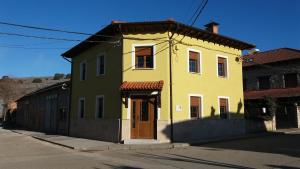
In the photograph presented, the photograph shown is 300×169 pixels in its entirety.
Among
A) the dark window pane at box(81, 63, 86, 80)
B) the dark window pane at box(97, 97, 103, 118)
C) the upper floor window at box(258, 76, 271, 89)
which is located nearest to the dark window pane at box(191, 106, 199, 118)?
the dark window pane at box(97, 97, 103, 118)

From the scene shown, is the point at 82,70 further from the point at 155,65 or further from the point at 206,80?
the point at 206,80

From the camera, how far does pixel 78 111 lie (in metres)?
24.1

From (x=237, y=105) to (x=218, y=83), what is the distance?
8.57 feet

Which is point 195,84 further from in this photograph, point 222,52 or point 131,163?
point 131,163

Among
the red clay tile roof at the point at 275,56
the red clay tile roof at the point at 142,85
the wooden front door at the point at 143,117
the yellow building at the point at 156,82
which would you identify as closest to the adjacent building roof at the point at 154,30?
the yellow building at the point at 156,82

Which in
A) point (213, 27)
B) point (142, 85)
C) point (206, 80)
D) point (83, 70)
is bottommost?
point (142, 85)

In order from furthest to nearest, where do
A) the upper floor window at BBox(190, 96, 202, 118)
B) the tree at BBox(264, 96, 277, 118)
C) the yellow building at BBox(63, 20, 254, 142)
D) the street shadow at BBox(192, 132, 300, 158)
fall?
the tree at BBox(264, 96, 277, 118) → the upper floor window at BBox(190, 96, 202, 118) → the yellow building at BBox(63, 20, 254, 142) → the street shadow at BBox(192, 132, 300, 158)

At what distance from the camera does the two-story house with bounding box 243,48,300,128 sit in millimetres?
29438

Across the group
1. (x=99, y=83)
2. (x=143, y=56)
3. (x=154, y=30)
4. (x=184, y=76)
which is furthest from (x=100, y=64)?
(x=184, y=76)

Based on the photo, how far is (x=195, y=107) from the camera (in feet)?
65.0

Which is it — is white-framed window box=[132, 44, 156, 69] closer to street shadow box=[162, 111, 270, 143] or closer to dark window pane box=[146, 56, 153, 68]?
dark window pane box=[146, 56, 153, 68]

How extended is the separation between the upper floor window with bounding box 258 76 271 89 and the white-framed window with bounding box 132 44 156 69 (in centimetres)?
1935

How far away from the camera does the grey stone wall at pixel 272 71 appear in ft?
105

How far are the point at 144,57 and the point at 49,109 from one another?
1682cm
